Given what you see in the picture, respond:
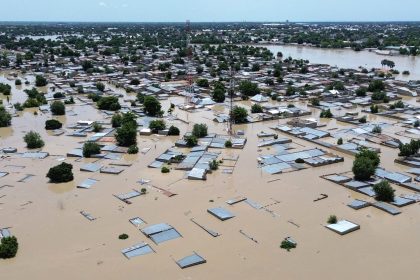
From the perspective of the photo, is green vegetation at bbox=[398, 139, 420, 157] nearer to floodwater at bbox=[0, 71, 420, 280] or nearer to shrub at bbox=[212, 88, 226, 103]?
floodwater at bbox=[0, 71, 420, 280]

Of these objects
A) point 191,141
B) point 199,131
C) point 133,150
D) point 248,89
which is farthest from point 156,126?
point 248,89

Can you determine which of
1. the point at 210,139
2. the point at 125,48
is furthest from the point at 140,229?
the point at 125,48

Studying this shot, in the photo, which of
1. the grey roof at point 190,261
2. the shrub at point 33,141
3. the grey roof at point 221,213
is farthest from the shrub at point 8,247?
the shrub at point 33,141

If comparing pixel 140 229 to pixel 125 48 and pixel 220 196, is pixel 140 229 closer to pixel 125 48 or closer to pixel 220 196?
pixel 220 196

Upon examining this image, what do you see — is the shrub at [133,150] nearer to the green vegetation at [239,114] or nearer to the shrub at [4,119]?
the green vegetation at [239,114]

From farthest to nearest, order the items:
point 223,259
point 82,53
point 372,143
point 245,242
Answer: point 82,53 < point 372,143 < point 245,242 < point 223,259
